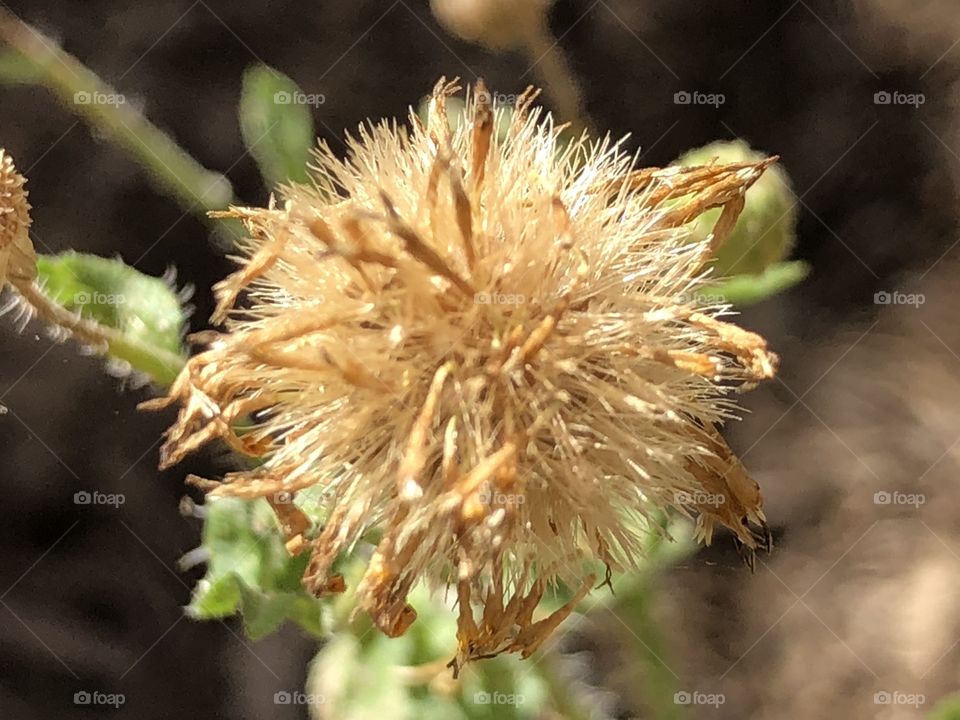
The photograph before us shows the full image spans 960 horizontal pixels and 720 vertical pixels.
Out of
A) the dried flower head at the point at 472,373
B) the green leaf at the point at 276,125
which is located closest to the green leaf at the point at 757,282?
the dried flower head at the point at 472,373

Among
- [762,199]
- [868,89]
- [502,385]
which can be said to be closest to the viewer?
[502,385]

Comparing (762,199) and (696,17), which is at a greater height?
(696,17)

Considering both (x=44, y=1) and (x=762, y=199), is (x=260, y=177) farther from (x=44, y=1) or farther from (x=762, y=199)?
(x=762, y=199)

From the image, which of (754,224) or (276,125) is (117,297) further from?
(754,224)

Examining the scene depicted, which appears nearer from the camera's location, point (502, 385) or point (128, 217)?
point (502, 385)

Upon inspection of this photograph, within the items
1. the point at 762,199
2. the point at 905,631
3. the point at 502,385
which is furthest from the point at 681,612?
the point at 502,385

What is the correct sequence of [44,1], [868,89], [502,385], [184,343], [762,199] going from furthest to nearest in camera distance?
[868,89] → [44,1] → [184,343] → [762,199] → [502,385]

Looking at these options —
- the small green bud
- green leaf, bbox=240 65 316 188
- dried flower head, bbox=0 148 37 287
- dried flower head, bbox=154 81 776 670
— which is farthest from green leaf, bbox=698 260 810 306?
dried flower head, bbox=0 148 37 287

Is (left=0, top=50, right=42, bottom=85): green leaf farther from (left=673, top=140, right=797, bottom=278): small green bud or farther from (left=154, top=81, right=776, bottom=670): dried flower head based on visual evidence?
(left=673, top=140, right=797, bottom=278): small green bud
